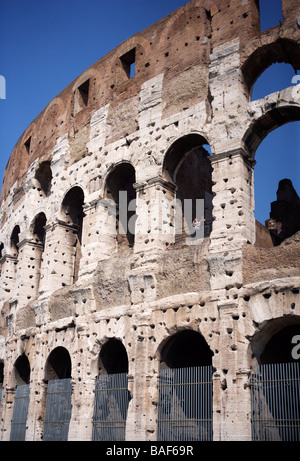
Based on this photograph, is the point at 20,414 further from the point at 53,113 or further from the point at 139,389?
the point at 53,113

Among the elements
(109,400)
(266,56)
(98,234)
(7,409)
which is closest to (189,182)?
(98,234)

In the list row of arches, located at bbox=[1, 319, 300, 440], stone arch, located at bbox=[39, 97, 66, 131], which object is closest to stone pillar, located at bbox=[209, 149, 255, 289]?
row of arches, located at bbox=[1, 319, 300, 440]

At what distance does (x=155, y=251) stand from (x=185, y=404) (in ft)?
9.84

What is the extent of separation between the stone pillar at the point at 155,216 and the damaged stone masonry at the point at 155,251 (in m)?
0.04

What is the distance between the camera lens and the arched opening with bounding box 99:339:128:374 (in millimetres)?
11430

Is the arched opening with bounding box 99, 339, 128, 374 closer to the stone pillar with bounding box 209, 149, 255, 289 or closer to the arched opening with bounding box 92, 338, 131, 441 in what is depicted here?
the arched opening with bounding box 92, 338, 131, 441

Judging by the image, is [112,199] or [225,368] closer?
[225,368]

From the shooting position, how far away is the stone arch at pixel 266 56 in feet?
33.7

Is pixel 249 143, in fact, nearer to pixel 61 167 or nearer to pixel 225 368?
pixel 225 368

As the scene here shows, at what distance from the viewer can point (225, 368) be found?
8.93 meters

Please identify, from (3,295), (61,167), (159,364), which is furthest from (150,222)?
(3,295)

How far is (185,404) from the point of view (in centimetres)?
945

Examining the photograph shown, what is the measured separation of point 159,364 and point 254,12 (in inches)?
283

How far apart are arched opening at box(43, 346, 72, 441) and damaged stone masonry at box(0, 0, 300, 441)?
43 millimetres
